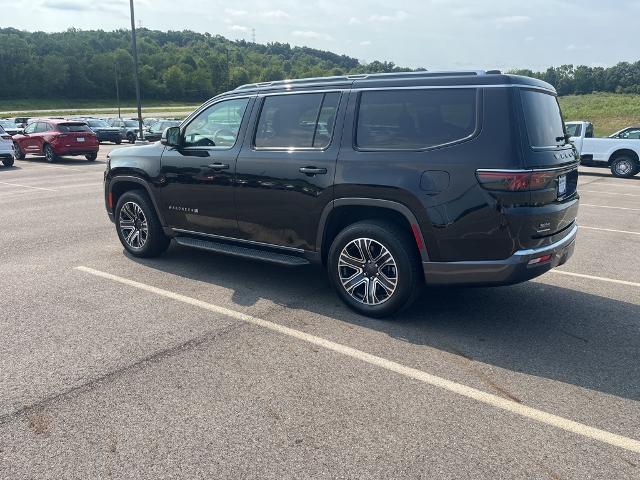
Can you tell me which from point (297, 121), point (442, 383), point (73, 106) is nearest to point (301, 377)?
point (442, 383)

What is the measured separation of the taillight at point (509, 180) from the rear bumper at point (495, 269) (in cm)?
49

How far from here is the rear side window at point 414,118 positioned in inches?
167

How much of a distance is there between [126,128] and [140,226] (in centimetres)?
3101

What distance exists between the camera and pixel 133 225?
21.6ft

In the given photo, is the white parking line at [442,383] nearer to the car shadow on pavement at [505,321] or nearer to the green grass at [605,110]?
the car shadow on pavement at [505,321]

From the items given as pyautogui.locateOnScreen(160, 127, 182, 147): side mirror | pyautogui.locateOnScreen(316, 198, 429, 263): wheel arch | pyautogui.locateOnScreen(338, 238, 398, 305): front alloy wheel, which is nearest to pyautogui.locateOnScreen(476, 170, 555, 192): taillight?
pyautogui.locateOnScreen(316, 198, 429, 263): wheel arch

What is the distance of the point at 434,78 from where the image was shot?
→ 4438 millimetres

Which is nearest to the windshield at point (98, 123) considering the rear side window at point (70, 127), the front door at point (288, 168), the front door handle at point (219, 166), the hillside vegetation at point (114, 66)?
the rear side window at point (70, 127)

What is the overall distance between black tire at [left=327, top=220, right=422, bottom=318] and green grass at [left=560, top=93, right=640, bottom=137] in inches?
1583

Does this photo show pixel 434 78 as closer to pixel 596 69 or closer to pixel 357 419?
pixel 357 419

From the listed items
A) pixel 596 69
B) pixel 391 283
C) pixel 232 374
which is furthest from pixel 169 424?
pixel 596 69

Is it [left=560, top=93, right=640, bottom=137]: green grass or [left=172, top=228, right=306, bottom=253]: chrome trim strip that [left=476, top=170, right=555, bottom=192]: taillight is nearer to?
[left=172, top=228, right=306, bottom=253]: chrome trim strip

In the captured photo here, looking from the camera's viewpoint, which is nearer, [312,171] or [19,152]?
[312,171]

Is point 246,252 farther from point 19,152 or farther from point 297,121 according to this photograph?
point 19,152
